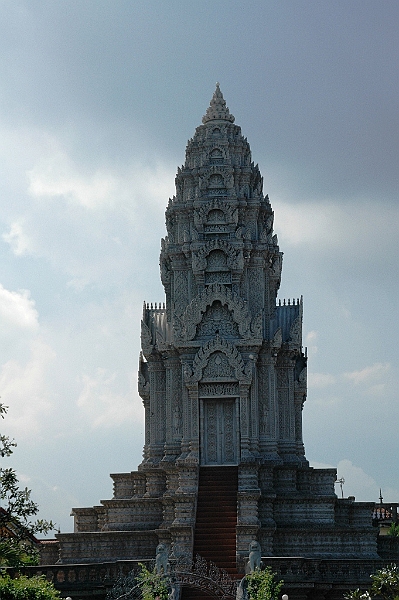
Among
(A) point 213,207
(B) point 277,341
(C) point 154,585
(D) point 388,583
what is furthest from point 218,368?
(D) point 388,583

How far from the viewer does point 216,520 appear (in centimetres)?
3781

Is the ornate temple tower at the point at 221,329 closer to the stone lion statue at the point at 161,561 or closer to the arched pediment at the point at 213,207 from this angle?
the arched pediment at the point at 213,207

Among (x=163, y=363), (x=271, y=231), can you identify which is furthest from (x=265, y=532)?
(x=271, y=231)

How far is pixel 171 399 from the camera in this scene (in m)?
42.0

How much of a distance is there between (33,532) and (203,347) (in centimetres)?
1209

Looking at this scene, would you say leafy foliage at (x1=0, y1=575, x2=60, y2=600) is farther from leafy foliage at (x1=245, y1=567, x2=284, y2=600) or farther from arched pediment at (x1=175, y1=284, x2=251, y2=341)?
arched pediment at (x1=175, y1=284, x2=251, y2=341)

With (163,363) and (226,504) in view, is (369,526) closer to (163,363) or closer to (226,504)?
(226,504)

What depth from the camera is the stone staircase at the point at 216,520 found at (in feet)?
117

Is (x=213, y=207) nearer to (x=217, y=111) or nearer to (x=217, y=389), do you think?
(x=217, y=111)

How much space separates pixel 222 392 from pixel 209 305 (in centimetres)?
314

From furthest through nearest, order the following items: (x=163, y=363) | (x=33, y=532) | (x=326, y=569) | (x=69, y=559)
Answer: (x=163, y=363)
(x=69, y=559)
(x=326, y=569)
(x=33, y=532)

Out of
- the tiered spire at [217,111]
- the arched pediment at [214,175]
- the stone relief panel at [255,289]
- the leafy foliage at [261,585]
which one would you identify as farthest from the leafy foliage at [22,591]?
the tiered spire at [217,111]

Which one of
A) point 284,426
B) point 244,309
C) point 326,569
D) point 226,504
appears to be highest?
point 244,309

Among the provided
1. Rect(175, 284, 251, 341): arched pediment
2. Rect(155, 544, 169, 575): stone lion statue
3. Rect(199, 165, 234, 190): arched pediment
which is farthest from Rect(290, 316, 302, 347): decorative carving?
Rect(155, 544, 169, 575): stone lion statue
